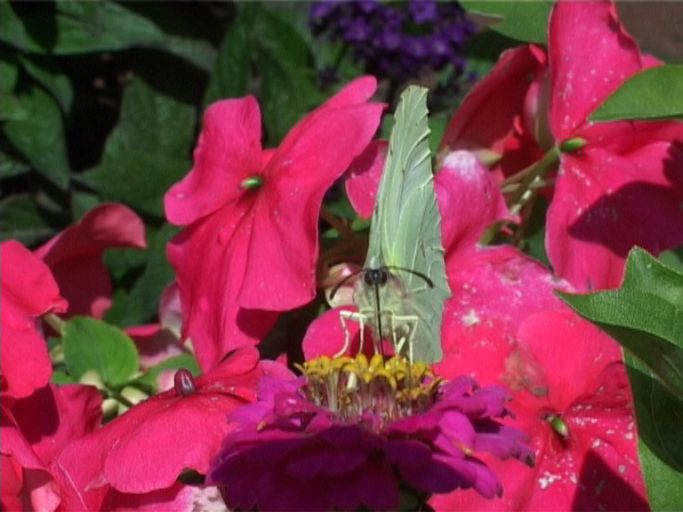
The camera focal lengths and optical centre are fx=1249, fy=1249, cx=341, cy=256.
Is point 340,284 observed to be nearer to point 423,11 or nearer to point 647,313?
point 647,313

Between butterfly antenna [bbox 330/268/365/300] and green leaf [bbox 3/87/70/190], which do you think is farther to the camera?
green leaf [bbox 3/87/70/190]

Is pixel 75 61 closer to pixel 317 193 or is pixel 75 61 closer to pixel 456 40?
pixel 456 40

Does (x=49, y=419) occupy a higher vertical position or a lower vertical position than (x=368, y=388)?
lower

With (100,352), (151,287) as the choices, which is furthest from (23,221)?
(100,352)

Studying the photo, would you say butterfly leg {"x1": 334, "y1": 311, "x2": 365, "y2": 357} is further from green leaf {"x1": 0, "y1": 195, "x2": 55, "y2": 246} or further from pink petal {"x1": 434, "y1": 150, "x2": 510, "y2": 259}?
green leaf {"x1": 0, "y1": 195, "x2": 55, "y2": 246}

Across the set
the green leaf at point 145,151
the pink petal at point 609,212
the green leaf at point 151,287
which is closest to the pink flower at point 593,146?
the pink petal at point 609,212

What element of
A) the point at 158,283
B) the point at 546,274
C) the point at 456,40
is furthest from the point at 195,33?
the point at 546,274

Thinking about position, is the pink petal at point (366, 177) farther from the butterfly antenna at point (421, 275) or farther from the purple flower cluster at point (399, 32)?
the purple flower cluster at point (399, 32)

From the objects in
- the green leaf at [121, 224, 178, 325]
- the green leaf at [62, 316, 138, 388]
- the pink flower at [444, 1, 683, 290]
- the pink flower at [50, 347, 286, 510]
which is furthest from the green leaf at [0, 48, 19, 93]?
the pink flower at [50, 347, 286, 510]
